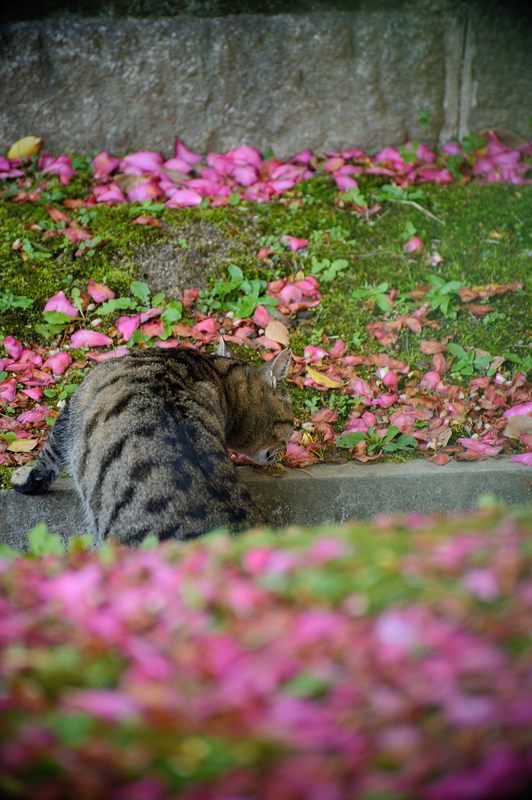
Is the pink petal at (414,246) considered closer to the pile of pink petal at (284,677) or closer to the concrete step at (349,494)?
the concrete step at (349,494)

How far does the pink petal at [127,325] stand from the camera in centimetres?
485

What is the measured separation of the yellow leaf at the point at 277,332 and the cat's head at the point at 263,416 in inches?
23.6

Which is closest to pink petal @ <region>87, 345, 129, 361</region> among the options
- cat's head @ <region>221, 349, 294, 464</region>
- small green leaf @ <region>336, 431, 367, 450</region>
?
cat's head @ <region>221, 349, 294, 464</region>

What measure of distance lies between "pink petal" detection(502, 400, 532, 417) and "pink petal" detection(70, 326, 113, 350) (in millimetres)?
2301

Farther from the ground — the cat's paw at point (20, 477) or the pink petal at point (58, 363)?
the pink petal at point (58, 363)

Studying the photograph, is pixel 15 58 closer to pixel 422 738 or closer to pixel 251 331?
pixel 251 331

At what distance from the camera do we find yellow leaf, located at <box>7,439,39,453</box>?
4.34 meters

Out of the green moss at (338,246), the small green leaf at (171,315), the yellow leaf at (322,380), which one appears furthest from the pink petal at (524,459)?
the small green leaf at (171,315)

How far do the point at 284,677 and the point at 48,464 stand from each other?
2943 mm

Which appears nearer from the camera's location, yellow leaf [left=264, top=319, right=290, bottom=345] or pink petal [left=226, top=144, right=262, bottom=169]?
yellow leaf [left=264, top=319, right=290, bottom=345]

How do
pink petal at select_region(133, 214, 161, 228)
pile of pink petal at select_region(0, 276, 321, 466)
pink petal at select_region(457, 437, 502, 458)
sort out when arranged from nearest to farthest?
pink petal at select_region(457, 437, 502, 458) < pile of pink petal at select_region(0, 276, 321, 466) < pink petal at select_region(133, 214, 161, 228)

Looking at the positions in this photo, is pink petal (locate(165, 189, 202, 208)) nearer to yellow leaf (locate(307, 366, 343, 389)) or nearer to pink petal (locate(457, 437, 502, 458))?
yellow leaf (locate(307, 366, 343, 389))

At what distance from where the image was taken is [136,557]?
1794 mm

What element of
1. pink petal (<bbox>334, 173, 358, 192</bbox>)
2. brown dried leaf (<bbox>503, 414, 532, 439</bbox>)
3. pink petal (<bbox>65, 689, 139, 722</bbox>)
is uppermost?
pink petal (<bbox>65, 689, 139, 722</bbox>)
